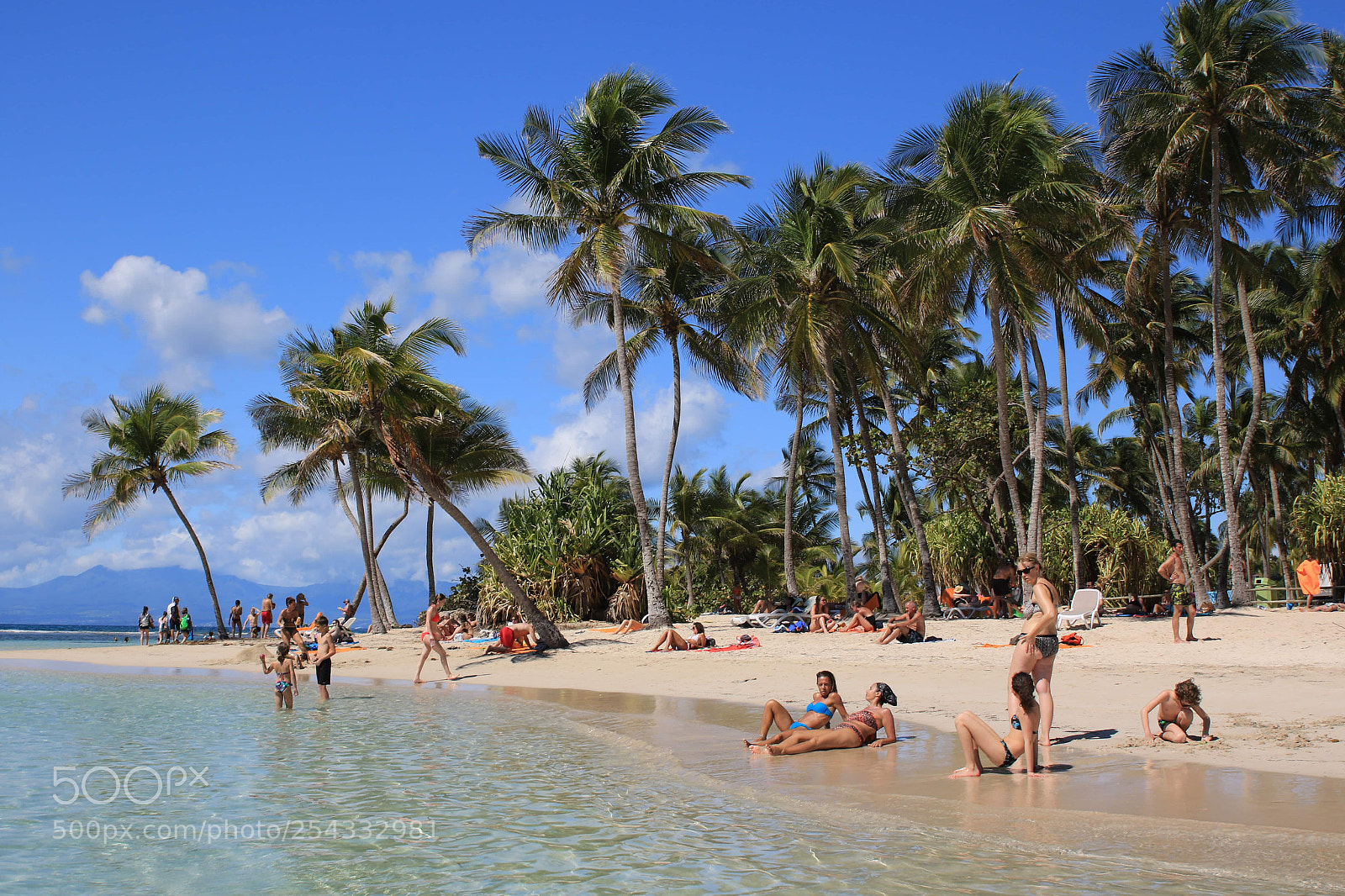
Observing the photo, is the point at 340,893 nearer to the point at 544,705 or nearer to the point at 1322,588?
the point at 544,705

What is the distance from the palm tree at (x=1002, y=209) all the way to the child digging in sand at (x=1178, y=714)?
38.0 ft

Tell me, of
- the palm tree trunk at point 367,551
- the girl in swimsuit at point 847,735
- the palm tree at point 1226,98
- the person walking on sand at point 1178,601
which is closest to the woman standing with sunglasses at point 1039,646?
the girl in swimsuit at point 847,735

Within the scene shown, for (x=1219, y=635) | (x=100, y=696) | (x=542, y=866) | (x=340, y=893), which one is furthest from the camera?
(x=100, y=696)

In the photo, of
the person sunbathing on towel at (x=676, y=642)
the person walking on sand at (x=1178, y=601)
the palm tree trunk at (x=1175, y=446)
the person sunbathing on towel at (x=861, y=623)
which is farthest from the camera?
the palm tree trunk at (x=1175, y=446)

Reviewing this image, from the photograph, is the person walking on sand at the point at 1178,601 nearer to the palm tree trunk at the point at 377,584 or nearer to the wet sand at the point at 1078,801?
the wet sand at the point at 1078,801

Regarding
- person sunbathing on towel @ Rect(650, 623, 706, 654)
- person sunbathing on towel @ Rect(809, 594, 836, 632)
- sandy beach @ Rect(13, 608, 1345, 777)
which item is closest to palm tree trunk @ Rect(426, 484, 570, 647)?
A: sandy beach @ Rect(13, 608, 1345, 777)

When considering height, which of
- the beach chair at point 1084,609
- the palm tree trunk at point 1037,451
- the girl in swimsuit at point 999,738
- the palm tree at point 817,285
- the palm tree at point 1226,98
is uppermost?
the palm tree at point 1226,98

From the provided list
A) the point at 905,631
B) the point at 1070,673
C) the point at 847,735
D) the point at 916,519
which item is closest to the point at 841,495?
the point at 916,519

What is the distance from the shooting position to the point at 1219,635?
592 inches

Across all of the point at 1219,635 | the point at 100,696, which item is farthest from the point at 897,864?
the point at 100,696

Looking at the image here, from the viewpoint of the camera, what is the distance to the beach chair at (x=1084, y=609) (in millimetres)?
16703

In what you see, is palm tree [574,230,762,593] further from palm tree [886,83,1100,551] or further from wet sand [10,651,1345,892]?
wet sand [10,651,1345,892]

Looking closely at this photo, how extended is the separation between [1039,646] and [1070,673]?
5530mm

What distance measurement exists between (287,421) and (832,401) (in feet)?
59.0
